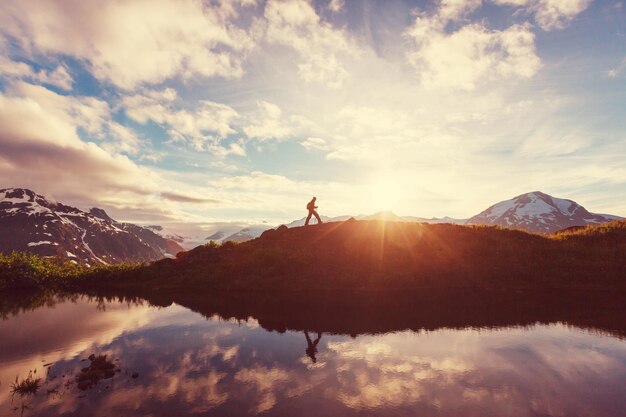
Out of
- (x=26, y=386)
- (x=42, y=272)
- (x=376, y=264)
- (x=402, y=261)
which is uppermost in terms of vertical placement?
Answer: (x=402, y=261)

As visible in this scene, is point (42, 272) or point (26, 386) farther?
point (42, 272)

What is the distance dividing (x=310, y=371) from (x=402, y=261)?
2564 centimetres

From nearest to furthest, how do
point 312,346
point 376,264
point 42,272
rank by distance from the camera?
point 312,346 → point 376,264 → point 42,272

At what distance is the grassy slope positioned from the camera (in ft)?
115

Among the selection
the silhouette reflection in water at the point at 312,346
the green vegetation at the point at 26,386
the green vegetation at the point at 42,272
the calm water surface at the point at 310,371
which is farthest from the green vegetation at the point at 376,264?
the green vegetation at the point at 26,386

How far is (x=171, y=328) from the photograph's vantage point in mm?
22781

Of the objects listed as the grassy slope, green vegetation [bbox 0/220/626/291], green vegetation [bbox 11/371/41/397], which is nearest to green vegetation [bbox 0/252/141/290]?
green vegetation [bbox 0/220/626/291]

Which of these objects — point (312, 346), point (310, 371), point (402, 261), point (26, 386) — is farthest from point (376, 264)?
point (26, 386)

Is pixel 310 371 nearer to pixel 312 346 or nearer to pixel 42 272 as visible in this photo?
pixel 312 346

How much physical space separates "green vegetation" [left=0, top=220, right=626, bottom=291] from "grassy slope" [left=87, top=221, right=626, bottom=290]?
0.11 metres

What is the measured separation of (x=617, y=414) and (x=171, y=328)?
23274 millimetres

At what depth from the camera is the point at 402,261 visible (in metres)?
38.6

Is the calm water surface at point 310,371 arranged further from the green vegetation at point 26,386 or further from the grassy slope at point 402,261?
the grassy slope at point 402,261

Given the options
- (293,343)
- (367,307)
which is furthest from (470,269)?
(293,343)
